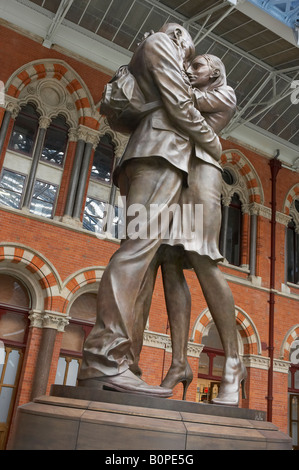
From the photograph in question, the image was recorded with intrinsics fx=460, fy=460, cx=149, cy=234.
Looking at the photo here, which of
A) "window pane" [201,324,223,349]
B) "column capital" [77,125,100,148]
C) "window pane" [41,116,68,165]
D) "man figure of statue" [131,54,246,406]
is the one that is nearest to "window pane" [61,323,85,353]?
"window pane" [201,324,223,349]

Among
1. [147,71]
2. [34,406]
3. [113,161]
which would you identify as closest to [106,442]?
[34,406]

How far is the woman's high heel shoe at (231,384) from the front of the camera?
2.20m

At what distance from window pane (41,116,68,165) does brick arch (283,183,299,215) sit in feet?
19.5

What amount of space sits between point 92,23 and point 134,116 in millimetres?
7953

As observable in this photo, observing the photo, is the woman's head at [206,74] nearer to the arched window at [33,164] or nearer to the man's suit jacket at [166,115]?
the man's suit jacket at [166,115]

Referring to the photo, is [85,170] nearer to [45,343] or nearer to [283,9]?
[45,343]

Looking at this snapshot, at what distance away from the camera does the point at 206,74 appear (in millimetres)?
2756

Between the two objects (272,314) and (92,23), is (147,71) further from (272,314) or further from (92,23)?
(272,314)

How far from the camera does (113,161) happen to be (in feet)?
32.9

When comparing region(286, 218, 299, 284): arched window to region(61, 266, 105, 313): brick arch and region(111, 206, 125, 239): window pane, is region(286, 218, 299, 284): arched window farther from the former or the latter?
region(61, 266, 105, 313): brick arch

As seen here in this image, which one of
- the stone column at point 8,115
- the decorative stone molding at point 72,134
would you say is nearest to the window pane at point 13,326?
the stone column at point 8,115

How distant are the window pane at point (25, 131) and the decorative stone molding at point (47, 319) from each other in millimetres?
3181

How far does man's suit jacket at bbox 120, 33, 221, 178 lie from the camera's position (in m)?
2.41
